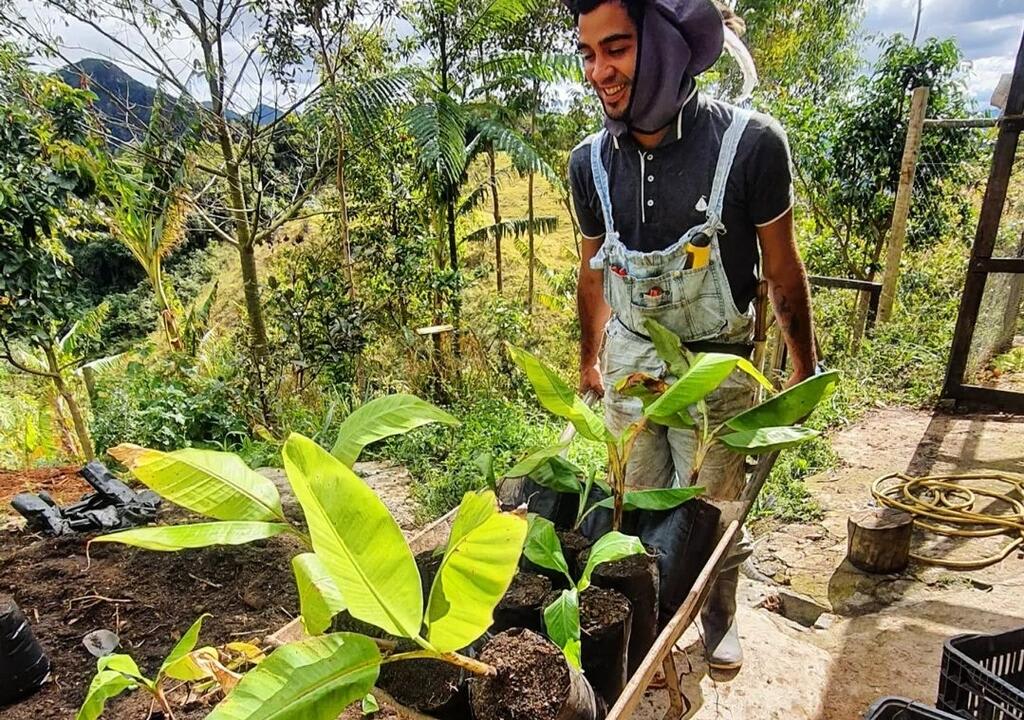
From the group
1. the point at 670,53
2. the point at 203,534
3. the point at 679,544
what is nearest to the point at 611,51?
the point at 670,53

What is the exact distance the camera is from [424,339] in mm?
5250

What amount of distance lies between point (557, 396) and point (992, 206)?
3678mm

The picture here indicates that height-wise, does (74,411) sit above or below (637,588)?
below

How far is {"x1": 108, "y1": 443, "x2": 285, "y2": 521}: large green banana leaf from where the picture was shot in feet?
2.95

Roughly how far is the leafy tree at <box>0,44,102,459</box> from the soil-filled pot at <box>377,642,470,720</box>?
13.1 feet

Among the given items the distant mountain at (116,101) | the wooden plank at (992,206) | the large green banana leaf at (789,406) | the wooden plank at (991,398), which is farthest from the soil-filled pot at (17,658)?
the wooden plank at (991,398)

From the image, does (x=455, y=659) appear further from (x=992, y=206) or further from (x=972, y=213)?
(x=972, y=213)

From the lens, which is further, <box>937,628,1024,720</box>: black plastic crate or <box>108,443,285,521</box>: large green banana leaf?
<box>937,628,1024,720</box>: black plastic crate

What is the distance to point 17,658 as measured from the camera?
219 centimetres

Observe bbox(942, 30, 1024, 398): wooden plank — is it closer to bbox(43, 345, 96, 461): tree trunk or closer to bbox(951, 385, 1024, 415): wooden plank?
bbox(951, 385, 1024, 415): wooden plank

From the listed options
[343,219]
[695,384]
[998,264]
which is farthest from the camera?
[343,219]

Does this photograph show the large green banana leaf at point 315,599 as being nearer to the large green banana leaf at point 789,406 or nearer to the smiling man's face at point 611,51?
the large green banana leaf at point 789,406

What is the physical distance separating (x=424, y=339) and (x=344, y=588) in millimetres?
4581

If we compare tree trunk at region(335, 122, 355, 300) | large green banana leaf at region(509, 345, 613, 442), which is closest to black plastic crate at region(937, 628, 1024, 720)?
large green banana leaf at region(509, 345, 613, 442)
